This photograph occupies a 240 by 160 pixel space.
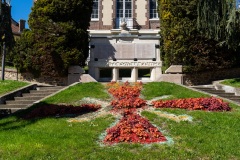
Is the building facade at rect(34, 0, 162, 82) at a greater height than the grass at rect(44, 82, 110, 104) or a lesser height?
greater

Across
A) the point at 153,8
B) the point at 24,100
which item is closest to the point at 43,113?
the point at 24,100

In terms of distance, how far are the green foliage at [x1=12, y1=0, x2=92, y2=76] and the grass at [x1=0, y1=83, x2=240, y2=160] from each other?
7.37 meters

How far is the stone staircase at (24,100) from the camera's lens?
13.7 meters

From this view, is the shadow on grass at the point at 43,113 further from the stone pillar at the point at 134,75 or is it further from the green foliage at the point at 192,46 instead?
the green foliage at the point at 192,46

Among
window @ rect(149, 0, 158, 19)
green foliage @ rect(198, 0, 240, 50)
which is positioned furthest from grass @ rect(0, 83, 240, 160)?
window @ rect(149, 0, 158, 19)

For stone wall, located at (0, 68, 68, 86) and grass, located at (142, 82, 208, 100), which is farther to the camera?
stone wall, located at (0, 68, 68, 86)

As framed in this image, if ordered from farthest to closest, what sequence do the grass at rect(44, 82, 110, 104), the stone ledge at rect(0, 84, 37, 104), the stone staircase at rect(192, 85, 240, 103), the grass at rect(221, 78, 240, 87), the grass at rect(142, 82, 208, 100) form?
1. the grass at rect(221, 78, 240, 87)
2. the stone staircase at rect(192, 85, 240, 103)
3. the stone ledge at rect(0, 84, 37, 104)
4. the grass at rect(142, 82, 208, 100)
5. the grass at rect(44, 82, 110, 104)

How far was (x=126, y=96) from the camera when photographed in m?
14.3

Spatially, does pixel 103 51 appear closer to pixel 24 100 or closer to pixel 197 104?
pixel 24 100

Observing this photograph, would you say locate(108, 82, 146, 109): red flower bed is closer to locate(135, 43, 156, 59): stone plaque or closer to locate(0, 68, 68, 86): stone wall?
locate(0, 68, 68, 86): stone wall

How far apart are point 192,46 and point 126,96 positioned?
677 cm

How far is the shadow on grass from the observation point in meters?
10.9

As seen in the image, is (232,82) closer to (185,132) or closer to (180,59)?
(180,59)

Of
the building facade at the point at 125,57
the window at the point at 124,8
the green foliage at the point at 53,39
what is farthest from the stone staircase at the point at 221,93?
the window at the point at 124,8
